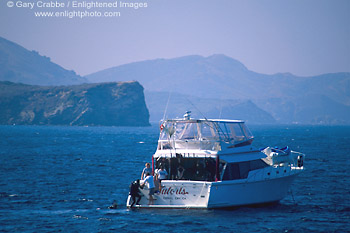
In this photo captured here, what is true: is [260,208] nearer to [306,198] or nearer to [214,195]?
[214,195]

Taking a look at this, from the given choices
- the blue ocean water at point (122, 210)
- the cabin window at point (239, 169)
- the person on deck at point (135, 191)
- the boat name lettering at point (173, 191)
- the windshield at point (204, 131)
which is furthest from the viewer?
the windshield at point (204, 131)

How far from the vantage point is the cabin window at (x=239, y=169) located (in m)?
24.1

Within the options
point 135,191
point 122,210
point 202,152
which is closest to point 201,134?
point 202,152

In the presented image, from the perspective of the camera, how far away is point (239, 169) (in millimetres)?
24703

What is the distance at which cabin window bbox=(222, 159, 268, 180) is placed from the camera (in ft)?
79.0

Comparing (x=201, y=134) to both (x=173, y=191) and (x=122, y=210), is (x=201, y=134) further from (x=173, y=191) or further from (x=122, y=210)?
(x=122, y=210)

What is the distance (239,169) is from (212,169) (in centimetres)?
179

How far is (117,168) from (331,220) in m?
25.9

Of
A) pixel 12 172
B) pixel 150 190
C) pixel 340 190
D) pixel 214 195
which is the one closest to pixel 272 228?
pixel 214 195

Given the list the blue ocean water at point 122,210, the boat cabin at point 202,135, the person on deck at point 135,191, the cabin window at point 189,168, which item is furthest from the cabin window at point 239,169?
the person on deck at point 135,191

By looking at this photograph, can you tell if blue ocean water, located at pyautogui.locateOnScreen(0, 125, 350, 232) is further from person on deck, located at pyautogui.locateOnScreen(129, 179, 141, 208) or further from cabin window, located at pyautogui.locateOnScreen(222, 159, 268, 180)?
cabin window, located at pyautogui.locateOnScreen(222, 159, 268, 180)

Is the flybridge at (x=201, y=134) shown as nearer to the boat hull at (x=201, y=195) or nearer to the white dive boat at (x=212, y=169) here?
the white dive boat at (x=212, y=169)

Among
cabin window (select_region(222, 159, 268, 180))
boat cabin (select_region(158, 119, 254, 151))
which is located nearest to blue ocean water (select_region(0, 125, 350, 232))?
cabin window (select_region(222, 159, 268, 180))

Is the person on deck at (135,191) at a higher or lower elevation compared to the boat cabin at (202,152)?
lower
